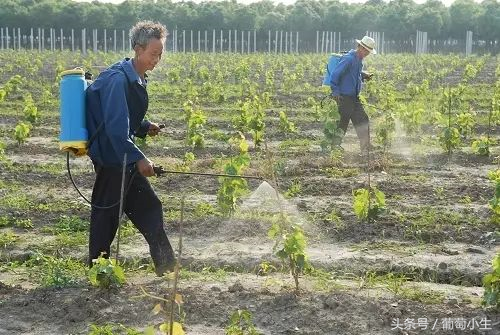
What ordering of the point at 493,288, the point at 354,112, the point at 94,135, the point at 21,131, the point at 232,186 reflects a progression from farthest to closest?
1. the point at 21,131
2. the point at 354,112
3. the point at 232,186
4. the point at 94,135
5. the point at 493,288

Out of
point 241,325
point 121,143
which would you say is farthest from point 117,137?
point 241,325

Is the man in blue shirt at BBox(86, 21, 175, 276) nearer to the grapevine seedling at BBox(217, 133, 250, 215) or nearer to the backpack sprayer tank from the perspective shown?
the backpack sprayer tank

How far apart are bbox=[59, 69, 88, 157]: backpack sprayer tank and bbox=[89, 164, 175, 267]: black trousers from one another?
0.32 meters

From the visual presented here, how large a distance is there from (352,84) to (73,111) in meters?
6.04

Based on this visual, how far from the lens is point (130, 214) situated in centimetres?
572

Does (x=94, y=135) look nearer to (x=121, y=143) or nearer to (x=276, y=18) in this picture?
(x=121, y=143)

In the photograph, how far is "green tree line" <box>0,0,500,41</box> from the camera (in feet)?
186

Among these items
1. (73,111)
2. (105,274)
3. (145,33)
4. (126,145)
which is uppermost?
(145,33)

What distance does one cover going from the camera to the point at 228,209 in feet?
25.4

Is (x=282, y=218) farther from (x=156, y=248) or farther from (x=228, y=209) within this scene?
(x=228, y=209)

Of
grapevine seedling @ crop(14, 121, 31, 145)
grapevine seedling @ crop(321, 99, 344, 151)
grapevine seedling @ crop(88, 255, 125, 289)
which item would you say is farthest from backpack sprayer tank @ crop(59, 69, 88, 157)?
grapevine seedling @ crop(14, 121, 31, 145)

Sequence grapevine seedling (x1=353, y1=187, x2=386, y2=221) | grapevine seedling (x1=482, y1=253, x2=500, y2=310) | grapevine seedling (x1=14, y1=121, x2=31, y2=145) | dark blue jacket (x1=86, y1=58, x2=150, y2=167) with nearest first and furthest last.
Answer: grapevine seedling (x1=482, y1=253, x2=500, y2=310) < dark blue jacket (x1=86, y1=58, x2=150, y2=167) < grapevine seedling (x1=353, y1=187, x2=386, y2=221) < grapevine seedling (x1=14, y1=121, x2=31, y2=145)

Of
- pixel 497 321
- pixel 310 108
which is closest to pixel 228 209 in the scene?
pixel 497 321

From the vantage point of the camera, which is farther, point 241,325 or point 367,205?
point 367,205
